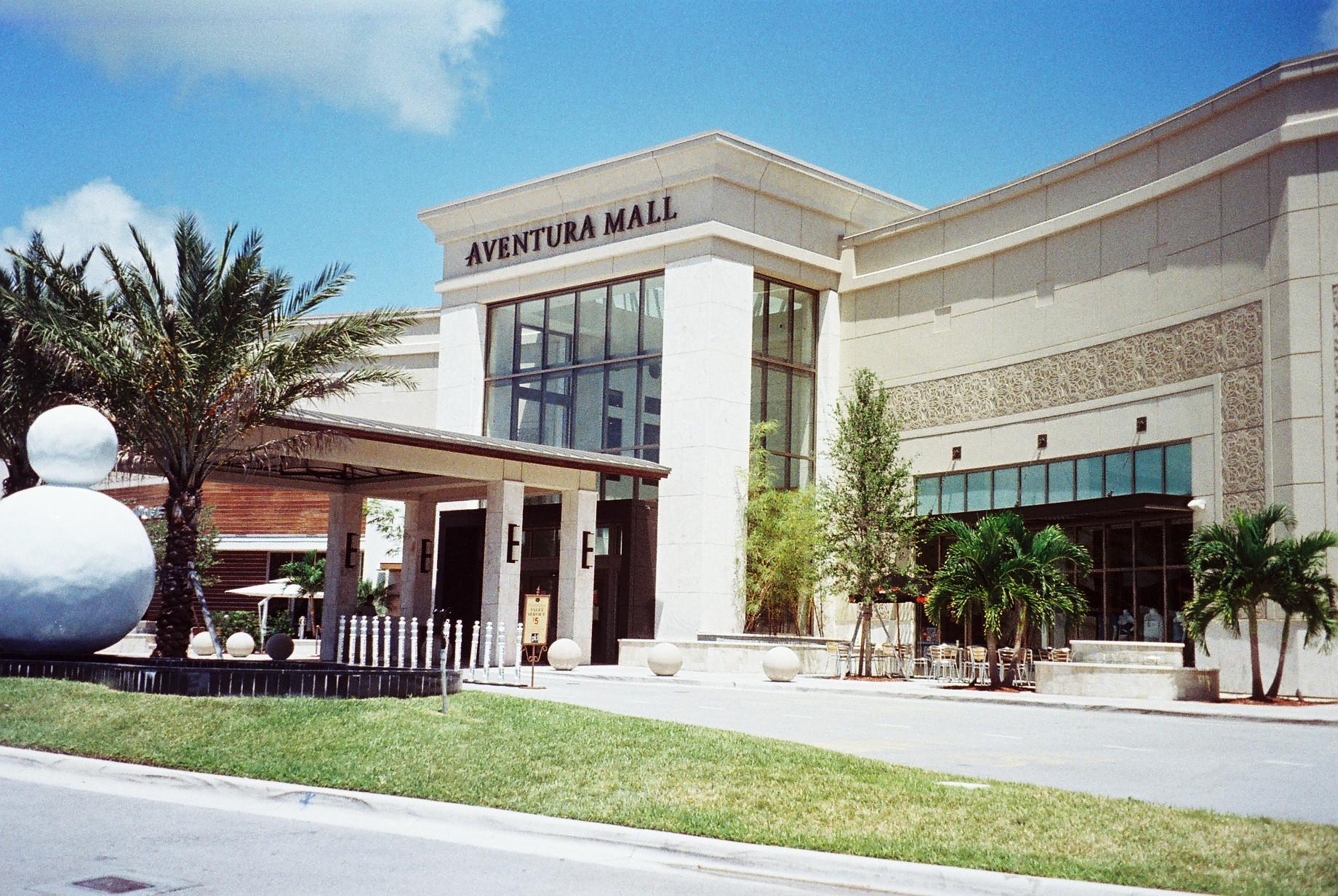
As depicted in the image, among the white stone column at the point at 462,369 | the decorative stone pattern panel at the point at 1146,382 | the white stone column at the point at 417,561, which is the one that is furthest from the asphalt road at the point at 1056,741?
the white stone column at the point at 462,369

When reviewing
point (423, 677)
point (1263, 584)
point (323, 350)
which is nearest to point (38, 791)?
point (423, 677)

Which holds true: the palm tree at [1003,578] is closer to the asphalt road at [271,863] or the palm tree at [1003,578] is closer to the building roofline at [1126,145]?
the building roofline at [1126,145]

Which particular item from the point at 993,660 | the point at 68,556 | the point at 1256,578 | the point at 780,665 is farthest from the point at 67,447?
the point at 1256,578

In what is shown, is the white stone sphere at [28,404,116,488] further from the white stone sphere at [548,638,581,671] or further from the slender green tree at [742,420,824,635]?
the slender green tree at [742,420,824,635]

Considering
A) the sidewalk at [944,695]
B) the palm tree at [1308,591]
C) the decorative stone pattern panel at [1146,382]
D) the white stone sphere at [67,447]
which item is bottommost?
the sidewalk at [944,695]

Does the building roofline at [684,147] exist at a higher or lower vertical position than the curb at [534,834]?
higher

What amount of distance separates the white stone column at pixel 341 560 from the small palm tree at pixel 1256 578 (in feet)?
71.8

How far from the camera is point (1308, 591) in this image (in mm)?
22750

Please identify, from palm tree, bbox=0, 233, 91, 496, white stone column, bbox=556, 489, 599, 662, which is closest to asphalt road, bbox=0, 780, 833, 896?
palm tree, bbox=0, 233, 91, 496

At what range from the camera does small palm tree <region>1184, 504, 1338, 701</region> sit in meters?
22.8

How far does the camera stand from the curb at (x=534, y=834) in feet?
24.7

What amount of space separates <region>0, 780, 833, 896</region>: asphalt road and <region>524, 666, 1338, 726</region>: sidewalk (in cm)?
1520

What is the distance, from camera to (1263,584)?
74.8 ft

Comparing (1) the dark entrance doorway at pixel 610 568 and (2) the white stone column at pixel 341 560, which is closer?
(2) the white stone column at pixel 341 560
